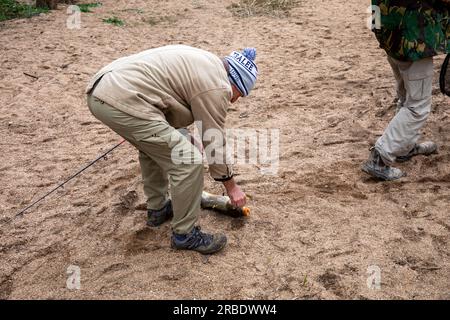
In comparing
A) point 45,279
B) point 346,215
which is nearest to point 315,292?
point 346,215

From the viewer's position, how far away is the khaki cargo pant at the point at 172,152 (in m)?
2.41

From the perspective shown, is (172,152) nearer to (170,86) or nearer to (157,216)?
(170,86)

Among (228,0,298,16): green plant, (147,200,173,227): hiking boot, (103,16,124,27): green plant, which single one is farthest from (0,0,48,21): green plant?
(147,200,173,227): hiking boot

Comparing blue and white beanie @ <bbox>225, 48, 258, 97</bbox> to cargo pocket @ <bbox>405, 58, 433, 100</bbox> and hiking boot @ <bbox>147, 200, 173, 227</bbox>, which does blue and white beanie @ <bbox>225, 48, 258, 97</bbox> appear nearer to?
hiking boot @ <bbox>147, 200, 173, 227</bbox>

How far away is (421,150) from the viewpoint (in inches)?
141

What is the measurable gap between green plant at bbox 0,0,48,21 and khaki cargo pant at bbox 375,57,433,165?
22.5ft

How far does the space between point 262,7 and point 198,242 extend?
663 centimetres

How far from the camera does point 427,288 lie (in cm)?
240

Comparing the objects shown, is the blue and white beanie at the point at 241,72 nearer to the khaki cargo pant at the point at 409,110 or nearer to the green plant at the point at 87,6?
the khaki cargo pant at the point at 409,110

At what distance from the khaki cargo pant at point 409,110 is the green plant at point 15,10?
687cm

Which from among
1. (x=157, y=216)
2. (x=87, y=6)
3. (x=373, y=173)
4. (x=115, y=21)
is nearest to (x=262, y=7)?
(x=115, y=21)

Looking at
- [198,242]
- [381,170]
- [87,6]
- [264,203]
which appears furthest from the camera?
[87,6]

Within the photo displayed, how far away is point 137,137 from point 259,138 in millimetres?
1880

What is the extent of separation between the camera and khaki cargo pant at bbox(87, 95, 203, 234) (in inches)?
95.0
